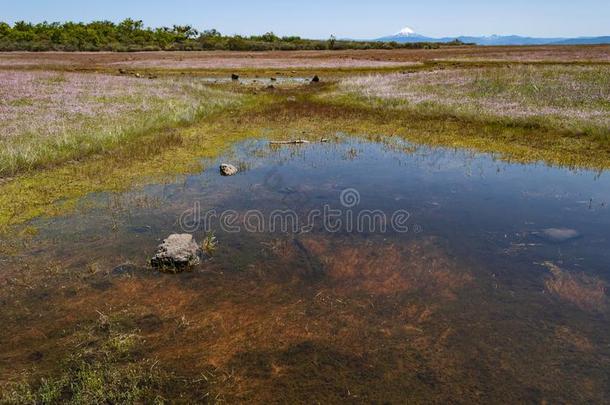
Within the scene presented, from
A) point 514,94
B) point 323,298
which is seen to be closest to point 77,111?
point 323,298

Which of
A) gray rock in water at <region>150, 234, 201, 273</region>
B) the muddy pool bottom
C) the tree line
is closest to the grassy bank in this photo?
the muddy pool bottom

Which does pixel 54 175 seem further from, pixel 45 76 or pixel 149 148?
pixel 45 76

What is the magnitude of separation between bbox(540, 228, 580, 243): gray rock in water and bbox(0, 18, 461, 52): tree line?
114 metres

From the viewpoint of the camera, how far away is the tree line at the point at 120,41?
106 m

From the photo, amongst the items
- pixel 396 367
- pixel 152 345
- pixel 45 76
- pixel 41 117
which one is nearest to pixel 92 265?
pixel 152 345

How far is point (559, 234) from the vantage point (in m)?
9.62

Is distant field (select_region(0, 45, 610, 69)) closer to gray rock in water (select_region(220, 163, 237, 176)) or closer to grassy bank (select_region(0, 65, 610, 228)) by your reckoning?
grassy bank (select_region(0, 65, 610, 228))

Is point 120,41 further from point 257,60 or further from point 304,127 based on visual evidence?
point 304,127

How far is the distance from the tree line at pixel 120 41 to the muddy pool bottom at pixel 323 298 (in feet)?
367

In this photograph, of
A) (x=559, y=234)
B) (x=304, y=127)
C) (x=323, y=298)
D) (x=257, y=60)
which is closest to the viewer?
(x=323, y=298)

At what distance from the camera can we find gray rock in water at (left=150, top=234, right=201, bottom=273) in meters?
8.05

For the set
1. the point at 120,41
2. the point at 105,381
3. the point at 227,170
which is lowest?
the point at 105,381

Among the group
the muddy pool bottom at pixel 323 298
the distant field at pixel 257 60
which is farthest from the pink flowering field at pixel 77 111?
the distant field at pixel 257 60

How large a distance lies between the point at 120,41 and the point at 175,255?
469 ft
